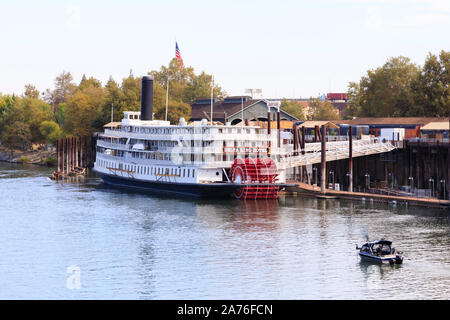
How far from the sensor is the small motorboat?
178 ft

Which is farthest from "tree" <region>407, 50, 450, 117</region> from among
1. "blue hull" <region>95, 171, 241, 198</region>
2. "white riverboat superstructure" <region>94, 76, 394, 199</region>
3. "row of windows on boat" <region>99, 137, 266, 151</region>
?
"blue hull" <region>95, 171, 241, 198</region>

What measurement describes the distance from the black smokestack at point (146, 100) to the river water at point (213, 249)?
29539 millimetres

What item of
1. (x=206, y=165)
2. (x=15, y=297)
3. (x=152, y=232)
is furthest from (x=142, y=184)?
(x=15, y=297)

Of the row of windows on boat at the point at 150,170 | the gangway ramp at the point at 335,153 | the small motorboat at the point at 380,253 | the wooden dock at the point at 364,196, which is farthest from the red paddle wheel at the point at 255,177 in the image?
the small motorboat at the point at 380,253

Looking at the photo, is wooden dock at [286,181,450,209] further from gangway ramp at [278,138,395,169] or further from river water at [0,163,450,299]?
gangway ramp at [278,138,395,169]

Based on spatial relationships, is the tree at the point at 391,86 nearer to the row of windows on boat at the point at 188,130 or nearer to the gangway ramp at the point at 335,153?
the gangway ramp at the point at 335,153

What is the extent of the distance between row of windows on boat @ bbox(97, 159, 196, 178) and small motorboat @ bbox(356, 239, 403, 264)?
127 ft

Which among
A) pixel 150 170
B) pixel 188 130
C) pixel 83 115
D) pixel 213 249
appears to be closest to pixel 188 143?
pixel 188 130

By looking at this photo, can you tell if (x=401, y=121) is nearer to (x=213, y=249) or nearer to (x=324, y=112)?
(x=324, y=112)

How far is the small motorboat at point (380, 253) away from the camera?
178 ft

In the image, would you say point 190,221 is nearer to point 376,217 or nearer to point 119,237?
point 119,237

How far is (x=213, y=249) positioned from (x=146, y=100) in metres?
61.3

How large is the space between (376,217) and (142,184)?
37.7 m

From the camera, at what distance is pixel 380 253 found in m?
54.8
